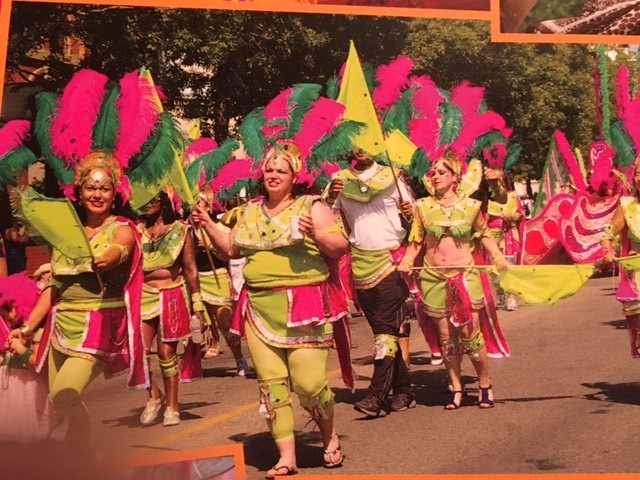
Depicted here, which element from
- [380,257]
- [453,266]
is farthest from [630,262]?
[380,257]

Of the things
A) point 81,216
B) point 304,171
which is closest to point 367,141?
point 304,171

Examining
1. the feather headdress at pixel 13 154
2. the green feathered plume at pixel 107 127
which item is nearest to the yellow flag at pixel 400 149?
the green feathered plume at pixel 107 127

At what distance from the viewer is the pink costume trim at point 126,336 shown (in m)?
5.22

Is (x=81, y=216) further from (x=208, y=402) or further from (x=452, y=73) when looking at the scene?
(x=452, y=73)

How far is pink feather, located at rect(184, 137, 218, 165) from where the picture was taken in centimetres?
591

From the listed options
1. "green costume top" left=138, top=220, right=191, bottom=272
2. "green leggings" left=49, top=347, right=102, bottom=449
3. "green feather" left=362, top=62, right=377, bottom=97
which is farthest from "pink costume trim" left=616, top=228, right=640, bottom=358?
"green leggings" left=49, top=347, right=102, bottom=449

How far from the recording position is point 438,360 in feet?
23.2

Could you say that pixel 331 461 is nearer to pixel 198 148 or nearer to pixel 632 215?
pixel 198 148

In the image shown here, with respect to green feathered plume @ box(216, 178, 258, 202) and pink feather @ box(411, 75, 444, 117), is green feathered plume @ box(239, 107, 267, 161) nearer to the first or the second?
green feathered plume @ box(216, 178, 258, 202)

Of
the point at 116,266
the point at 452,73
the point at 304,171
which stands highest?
the point at 452,73

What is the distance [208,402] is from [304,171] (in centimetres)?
151

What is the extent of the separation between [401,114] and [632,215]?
1360 millimetres

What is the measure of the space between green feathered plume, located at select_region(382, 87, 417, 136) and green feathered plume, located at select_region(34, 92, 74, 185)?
183 centimetres

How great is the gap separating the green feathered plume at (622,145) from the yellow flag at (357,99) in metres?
1.39
